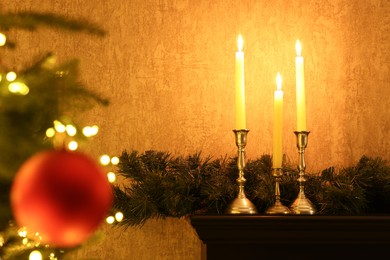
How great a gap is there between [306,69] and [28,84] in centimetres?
116

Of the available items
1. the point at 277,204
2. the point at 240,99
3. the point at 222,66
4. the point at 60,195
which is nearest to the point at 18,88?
the point at 60,195

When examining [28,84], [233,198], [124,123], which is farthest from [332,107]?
[28,84]

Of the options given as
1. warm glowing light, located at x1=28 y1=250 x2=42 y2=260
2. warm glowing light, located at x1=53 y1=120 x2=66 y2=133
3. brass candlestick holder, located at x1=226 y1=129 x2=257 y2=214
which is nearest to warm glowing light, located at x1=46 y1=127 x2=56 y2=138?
warm glowing light, located at x1=53 y1=120 x2=66 y2=133

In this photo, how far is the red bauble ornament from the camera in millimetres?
557

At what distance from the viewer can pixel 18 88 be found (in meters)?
0.63

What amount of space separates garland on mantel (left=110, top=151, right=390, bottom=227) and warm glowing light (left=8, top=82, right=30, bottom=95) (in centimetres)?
86

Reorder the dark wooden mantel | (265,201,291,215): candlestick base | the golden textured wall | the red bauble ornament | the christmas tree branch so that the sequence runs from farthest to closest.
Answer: the golden textured wall → (265,201,291,215): candlestick base → the dark wooden mantel → the christmas tree branch → the red bauble ornament

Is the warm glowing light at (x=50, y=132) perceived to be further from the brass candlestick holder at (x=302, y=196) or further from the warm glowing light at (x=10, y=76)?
the brass candlestick holder at (x=302, y=196)

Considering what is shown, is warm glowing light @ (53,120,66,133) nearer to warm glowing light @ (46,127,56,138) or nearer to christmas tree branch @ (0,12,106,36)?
warm glowing light @ (46,127,56,138)

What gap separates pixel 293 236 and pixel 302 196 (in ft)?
0.47

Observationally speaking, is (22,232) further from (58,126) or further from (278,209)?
(278,209)

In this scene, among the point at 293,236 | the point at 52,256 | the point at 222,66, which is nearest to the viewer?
the point at 52,256

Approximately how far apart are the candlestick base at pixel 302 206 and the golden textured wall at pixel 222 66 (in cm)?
26

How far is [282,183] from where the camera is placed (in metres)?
1.54
